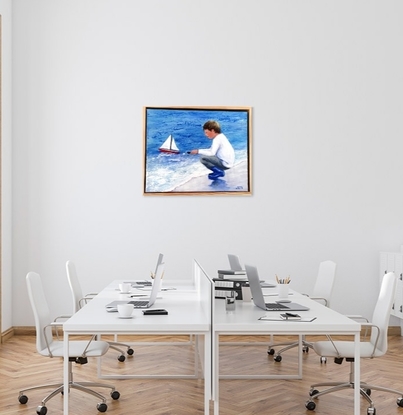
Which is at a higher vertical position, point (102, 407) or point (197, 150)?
point (197, 150)

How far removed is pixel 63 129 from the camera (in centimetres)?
762

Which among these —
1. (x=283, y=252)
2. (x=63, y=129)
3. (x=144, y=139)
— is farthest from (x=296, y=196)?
(x=63, y=129)

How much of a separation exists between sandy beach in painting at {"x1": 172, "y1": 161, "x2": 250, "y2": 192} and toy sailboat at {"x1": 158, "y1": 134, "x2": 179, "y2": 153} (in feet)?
1.31

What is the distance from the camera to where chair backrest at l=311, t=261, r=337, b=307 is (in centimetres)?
619

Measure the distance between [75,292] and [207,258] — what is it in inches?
85.4

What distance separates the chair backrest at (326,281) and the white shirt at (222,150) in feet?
5.94

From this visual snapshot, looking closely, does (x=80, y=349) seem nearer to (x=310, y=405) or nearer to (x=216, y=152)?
(x=310, y=405)

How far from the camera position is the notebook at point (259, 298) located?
4.43 meters

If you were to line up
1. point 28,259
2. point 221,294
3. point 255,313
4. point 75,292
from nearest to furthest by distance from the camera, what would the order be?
1. point 255,313
2. point 221,294
3. point 75,292
4. point 28,259

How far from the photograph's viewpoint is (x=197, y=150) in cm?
762

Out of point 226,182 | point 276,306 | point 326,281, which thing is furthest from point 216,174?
point 276,306

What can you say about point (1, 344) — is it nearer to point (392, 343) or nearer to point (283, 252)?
point (283, 252)

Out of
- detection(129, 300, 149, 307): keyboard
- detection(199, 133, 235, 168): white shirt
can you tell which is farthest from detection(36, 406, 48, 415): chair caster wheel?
detection(199, 133, 235, 168): white shirt

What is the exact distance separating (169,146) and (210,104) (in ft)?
2.24
